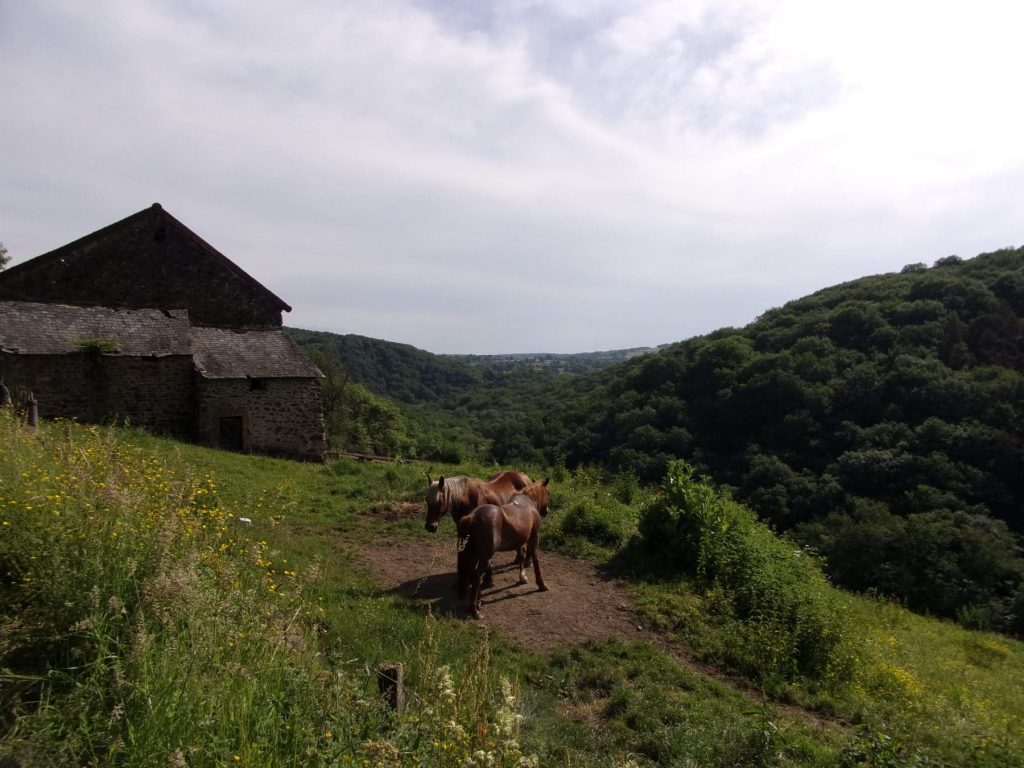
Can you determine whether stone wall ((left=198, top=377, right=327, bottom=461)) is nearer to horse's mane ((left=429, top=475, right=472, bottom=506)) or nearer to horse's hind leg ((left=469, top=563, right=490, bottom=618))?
horse's mane ((left=429, top=475, right=472, bottom=506))

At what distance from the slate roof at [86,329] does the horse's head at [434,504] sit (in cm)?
1408

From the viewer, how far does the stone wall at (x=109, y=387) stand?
1719 centimetres

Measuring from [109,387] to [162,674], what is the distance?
725 inches

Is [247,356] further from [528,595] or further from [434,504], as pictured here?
[528,595]

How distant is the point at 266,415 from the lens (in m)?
20.1

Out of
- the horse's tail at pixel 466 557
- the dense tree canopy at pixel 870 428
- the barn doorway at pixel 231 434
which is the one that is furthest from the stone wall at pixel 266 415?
the horse's tail at pixel 466 557

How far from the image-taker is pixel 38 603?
3.92 meters

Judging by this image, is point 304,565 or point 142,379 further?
point 142,379

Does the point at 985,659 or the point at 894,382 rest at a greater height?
the point at 894,382

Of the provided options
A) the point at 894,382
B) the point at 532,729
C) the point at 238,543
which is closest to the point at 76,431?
the point at 238,543

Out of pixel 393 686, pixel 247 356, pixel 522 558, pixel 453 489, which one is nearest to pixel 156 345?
pixel 247 356

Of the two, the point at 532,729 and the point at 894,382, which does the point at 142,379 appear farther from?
the point at 894,382

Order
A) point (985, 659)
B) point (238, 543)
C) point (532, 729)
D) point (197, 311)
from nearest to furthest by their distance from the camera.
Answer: point (532, 729)
point (238, 543)
point (985, 659)
point (197, 311)

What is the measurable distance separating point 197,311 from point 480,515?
17.7 metres
